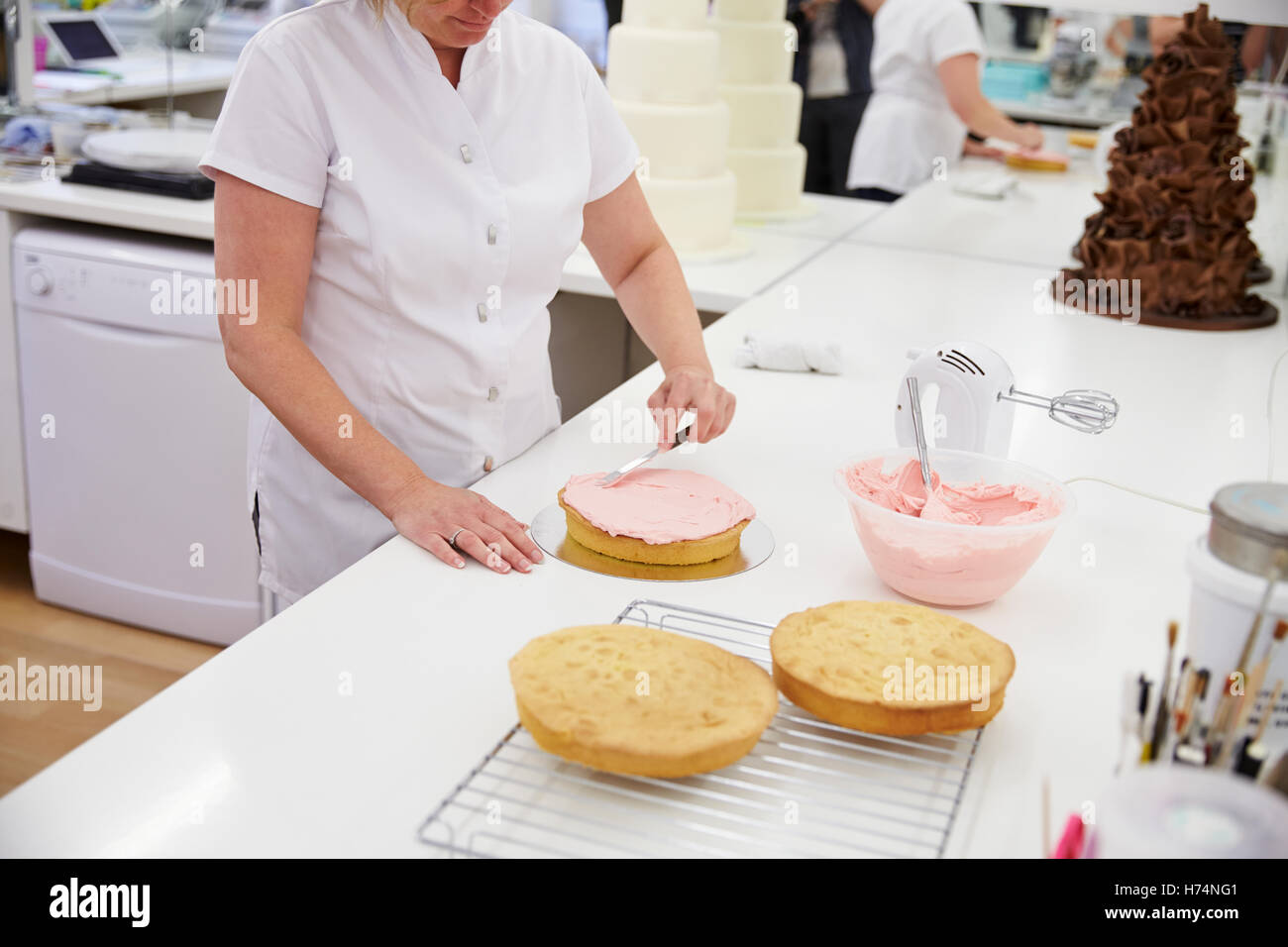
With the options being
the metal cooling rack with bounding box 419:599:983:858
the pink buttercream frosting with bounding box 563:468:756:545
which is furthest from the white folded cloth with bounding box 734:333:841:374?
the metal cooling rack with bounding box 419:599:983:858

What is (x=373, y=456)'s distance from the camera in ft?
4.09

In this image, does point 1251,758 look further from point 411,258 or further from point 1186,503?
point 411,258

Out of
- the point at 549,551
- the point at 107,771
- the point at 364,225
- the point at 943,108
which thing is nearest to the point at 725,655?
the point at 549,551

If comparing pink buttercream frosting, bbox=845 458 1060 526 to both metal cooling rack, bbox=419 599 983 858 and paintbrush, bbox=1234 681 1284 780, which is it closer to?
metal cooling rack, bbox=419 599 983 858

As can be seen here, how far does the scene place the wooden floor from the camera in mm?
2223

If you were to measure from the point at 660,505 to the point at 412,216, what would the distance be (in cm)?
40

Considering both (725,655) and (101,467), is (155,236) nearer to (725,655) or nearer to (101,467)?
(101,467)

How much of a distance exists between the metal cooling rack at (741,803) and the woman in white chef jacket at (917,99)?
8.22 feet

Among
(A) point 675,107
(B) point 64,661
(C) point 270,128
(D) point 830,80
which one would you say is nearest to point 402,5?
(C) point 270,128

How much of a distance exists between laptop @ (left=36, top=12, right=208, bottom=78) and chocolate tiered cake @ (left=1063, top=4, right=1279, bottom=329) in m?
2.87

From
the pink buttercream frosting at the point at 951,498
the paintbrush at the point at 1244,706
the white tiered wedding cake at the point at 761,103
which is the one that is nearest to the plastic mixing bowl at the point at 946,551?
the pink buttercream frosting at the point at 951,498

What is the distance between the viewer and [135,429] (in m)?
2.48

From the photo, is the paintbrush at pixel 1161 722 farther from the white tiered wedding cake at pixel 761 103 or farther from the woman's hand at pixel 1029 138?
the woman's hand at pixel 1029 138
